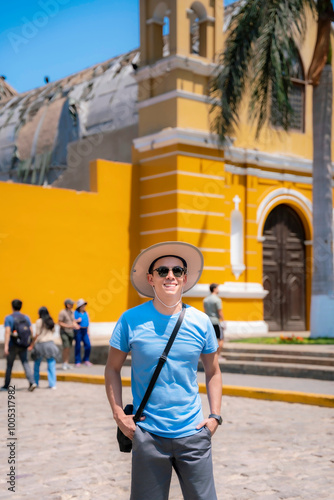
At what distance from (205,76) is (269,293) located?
6.23 metres

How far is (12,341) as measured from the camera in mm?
10625

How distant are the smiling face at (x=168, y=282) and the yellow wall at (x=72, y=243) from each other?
1362 cm

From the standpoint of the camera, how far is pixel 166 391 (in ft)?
10.9

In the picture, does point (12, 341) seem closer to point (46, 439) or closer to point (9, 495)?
point (46, 439)

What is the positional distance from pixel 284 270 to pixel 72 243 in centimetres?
637

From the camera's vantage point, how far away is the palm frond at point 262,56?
1471 cm

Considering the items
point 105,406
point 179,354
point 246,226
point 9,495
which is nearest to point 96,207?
point 246,226

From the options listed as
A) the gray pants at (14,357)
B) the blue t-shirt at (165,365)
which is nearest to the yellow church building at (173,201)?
the gray pants at (14,357)

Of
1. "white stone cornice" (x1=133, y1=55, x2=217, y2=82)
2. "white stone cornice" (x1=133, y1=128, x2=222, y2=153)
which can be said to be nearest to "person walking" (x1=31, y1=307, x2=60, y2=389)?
"white stone cornice" (x1=133, y1=128, x2=222, y2=153)

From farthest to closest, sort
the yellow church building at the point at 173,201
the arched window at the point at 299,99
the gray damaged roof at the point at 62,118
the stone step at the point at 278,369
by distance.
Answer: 1. the gray damaged roof at the point at 62,118
2. the arched window at the point at 299,99
3. the yellow church building at the point at 173,201
4. the stone step at the point at 278,369

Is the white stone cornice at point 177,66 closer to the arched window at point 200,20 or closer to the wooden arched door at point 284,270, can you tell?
the arched window at point 200,20

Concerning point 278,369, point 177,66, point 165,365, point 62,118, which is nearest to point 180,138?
point 177,66

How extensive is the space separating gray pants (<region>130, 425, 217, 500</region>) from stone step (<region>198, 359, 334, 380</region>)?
9107 millimetres

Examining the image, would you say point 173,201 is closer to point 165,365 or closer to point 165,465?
point 165,365
